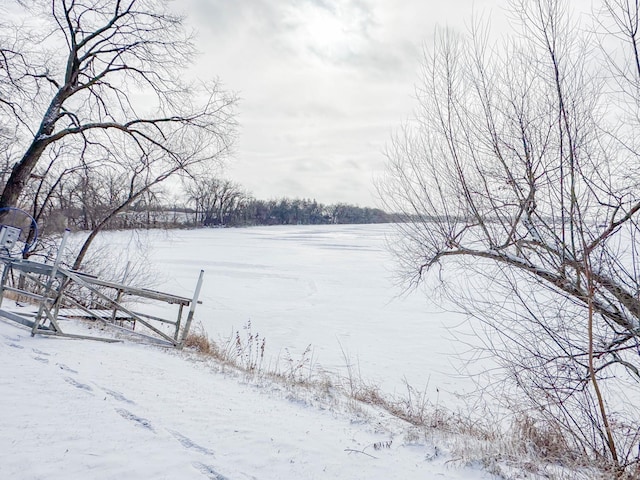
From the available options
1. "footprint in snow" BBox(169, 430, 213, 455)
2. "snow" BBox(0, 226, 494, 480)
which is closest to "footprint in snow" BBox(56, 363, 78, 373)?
"snow" BBox(0, 226, 494, 480)

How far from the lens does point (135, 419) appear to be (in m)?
3.27

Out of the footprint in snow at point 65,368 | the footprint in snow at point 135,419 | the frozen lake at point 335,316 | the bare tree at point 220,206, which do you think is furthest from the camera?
the bare tree at point 220,206

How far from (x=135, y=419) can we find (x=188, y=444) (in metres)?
0.64

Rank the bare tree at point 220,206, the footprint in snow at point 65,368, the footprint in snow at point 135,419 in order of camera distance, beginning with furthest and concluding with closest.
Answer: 1. the bare tree at point 220,206
2. the footprint in snow at point 65,368
3. the footprint in snow at point 135,419

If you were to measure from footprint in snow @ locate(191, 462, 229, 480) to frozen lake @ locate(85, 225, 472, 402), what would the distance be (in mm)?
5484

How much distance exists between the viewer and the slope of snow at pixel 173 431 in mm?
2551

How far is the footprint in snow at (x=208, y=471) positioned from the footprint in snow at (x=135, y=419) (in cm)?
69

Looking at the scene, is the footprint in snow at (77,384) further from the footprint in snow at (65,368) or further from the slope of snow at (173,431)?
the footprint in snow at (65,368)

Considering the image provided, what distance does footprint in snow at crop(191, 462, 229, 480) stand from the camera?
2547 millimetres

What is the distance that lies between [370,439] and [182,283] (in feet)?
56.7

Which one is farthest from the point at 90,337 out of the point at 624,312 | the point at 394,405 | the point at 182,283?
the point at 182,283

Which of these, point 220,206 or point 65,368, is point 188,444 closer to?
point 65,368

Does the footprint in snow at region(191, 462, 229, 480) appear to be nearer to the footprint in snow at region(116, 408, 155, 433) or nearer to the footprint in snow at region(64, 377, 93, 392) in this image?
the footprint in snow at region(116, 408, 155, 433)

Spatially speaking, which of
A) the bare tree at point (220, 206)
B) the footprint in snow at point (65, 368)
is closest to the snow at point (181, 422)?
the footprint in snow at point (65, 368)
